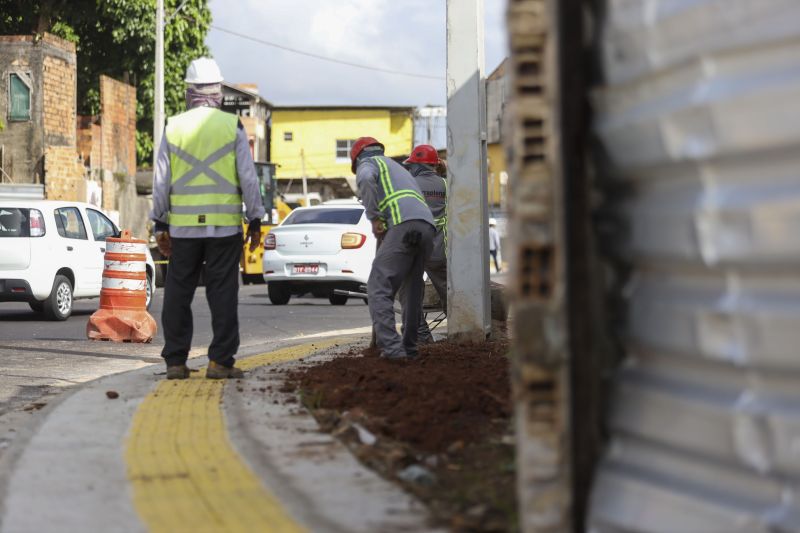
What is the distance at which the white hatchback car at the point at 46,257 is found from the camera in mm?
15617

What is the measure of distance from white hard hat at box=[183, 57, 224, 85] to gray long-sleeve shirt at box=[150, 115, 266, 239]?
1.37ft

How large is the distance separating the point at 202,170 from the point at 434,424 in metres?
2.75

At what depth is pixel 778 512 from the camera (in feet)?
8.95

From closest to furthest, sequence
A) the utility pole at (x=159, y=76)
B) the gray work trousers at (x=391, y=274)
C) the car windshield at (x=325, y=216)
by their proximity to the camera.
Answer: the gray work trousers at (x=391, y=274) < the car windshield at (x=325, y=216) < the utility pole at (x=159, y=76)

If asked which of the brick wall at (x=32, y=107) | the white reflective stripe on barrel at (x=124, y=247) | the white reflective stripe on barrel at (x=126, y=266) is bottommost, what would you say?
the white reflective stripe on barrel at (x=126, y=266)

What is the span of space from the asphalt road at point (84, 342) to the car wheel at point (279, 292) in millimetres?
202

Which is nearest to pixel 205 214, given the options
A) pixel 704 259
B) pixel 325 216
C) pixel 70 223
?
pixel 704 259

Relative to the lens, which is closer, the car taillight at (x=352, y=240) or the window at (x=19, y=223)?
the window at (x=19, y=223)

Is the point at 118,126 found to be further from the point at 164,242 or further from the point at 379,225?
the point at 164,242

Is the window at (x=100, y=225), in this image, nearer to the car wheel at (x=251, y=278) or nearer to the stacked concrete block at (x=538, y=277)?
the car wheel at (x=251, y=278)

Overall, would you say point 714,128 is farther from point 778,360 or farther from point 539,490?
point 539,490

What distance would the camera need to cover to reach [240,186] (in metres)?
7.47

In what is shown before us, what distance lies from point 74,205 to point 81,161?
58.9 feet

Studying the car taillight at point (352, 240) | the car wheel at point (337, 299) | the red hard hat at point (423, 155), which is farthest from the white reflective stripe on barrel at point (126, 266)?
the car wheel at point (337, 299)
